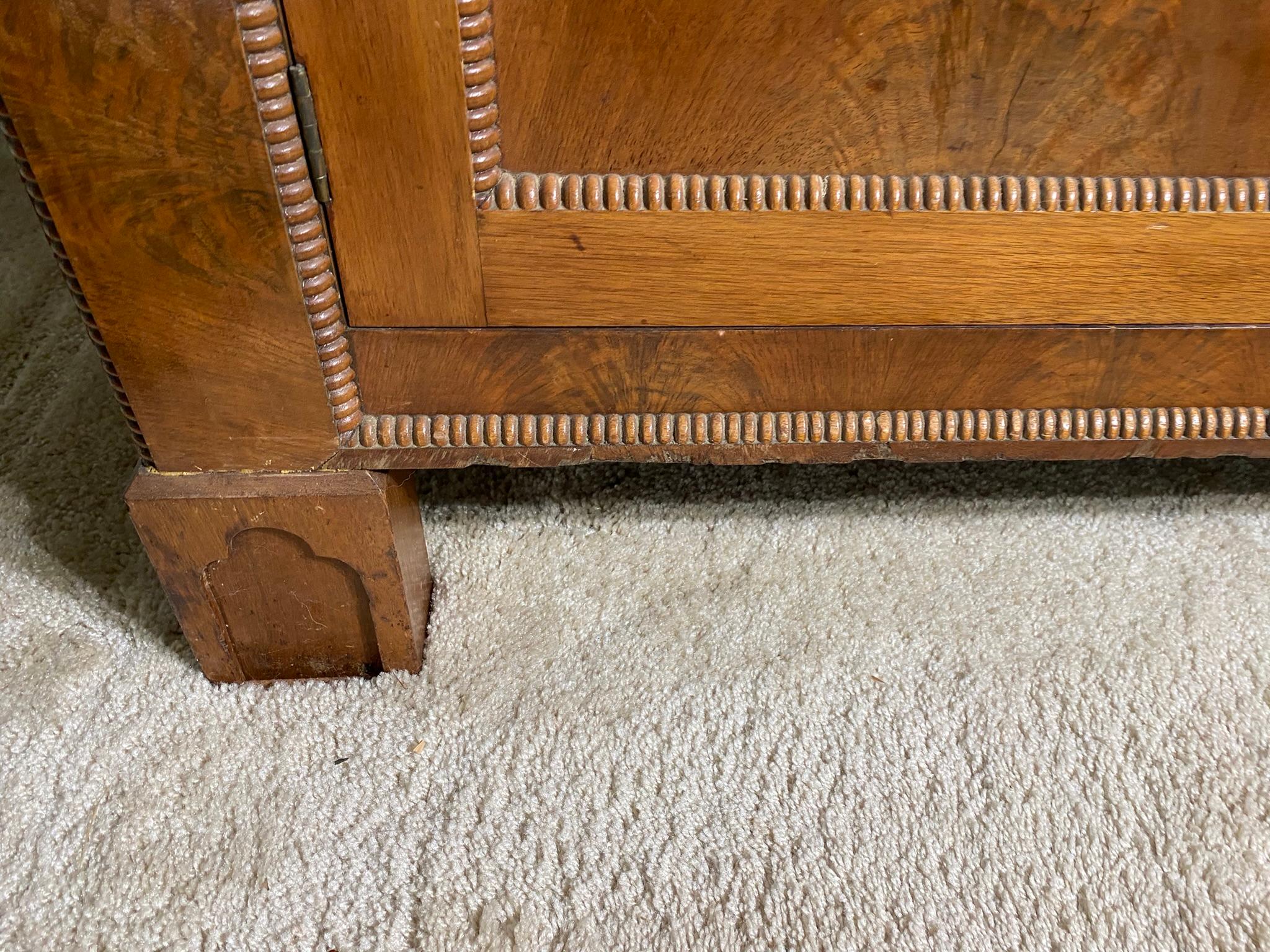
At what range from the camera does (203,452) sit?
469 mm

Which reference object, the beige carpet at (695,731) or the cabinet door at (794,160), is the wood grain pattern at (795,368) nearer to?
the cabinet door at (794,160)

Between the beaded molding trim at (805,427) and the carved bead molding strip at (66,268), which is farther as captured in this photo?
the beaded molding trim at (805,427)

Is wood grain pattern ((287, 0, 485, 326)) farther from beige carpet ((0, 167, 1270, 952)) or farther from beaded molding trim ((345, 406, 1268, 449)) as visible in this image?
beige carpet ((0, 167, 1270, 952))

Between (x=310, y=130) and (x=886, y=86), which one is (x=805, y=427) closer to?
(x=886, y=86)

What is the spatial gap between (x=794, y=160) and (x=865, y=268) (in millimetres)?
66

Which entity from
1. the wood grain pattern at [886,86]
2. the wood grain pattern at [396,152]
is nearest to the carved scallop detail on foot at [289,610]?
the wood grain pattern at [396,152]

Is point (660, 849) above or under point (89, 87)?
under

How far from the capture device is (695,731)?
517 millimetres

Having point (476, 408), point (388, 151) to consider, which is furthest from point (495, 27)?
point (476, 408)

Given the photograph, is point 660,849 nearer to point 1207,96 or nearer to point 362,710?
point 362,710

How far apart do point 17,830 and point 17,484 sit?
29 centimetres

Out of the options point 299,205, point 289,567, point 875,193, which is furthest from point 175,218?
point 875,193

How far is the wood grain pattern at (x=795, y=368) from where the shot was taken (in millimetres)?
464

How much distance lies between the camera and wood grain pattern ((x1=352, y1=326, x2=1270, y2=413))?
1.52ft
